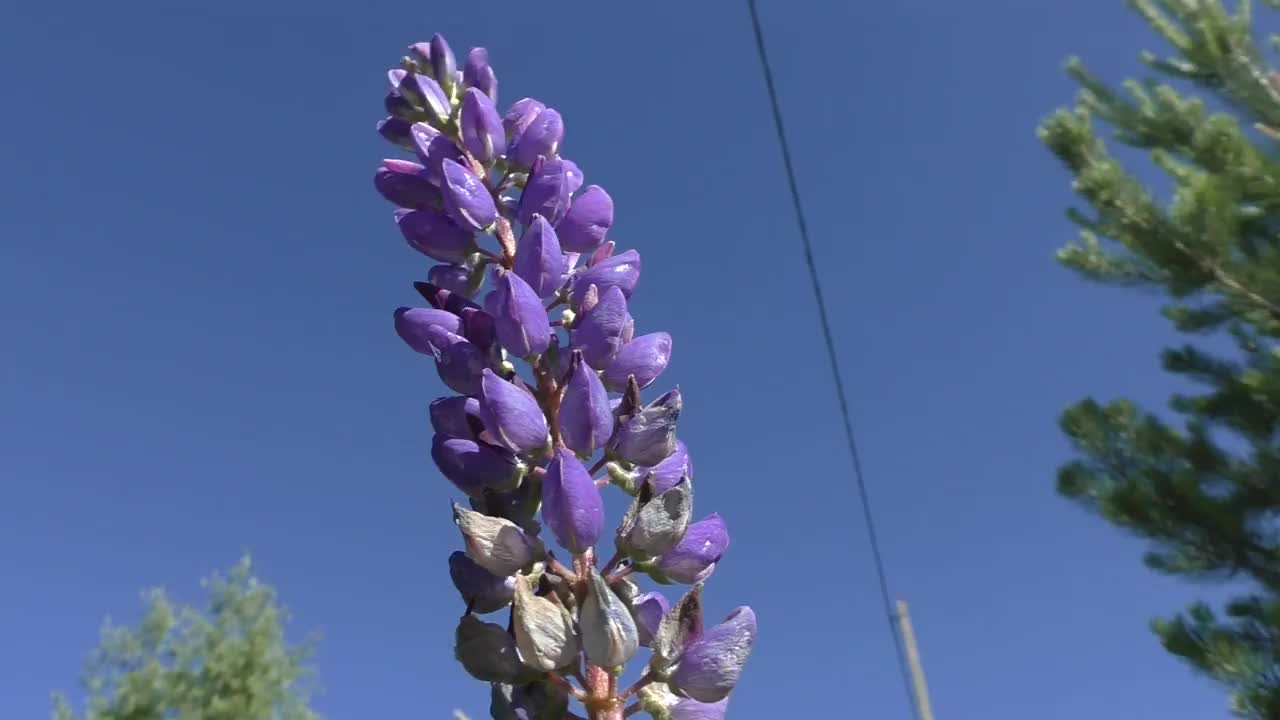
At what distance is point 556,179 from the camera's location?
1617mm

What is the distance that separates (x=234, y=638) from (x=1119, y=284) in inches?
545

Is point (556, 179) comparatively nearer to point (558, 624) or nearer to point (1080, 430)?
point (558, 624)

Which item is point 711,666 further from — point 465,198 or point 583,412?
point 465,198

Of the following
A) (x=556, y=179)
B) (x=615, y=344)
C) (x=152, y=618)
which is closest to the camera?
(x=615, y=344)

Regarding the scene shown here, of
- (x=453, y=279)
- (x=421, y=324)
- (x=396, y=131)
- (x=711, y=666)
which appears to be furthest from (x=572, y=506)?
(x=396, y=131)

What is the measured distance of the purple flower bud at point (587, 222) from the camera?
1.64 meters

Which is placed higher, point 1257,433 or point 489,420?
point 1257,433

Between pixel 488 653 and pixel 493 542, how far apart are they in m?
0.13

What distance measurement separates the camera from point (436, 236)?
159 centimetres

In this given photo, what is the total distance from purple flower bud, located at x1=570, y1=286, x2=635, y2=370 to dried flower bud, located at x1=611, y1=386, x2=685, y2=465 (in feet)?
0.40

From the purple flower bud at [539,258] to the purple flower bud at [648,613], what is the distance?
49 cm

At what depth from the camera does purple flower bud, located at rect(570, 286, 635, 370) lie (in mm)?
1455

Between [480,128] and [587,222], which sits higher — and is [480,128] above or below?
above

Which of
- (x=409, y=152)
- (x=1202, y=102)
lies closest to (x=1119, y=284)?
(x=1202, y=102)
